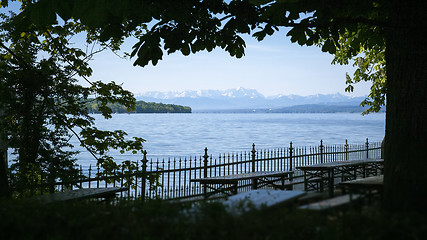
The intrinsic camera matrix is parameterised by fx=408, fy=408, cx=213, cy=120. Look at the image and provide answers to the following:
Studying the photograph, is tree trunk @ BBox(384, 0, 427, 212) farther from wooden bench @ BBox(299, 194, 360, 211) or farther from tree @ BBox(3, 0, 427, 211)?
wooden bench @ BBox(299, 194, 360, 211)

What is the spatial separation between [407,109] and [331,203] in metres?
2.34

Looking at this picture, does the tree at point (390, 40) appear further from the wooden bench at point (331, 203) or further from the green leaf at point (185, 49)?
the wooden bench at point (331, 203)

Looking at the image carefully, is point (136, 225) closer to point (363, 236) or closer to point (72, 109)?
point (363, 236)

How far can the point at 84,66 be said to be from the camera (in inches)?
425

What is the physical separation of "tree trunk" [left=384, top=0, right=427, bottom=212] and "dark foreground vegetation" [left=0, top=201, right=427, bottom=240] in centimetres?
165

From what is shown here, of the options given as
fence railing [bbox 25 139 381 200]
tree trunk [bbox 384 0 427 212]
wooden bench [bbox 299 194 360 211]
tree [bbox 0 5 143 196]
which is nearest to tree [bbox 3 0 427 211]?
tree trunk [bbox 384 0 427 212]

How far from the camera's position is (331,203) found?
398 cm

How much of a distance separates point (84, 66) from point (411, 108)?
8166 millimetres

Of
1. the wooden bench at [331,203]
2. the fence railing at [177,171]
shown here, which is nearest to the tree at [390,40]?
the wooden bench at [331,203]

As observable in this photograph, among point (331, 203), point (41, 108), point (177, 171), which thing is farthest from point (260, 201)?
point (177, 171)

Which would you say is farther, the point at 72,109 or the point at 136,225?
the point at 72,109

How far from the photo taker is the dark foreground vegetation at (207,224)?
3.41m

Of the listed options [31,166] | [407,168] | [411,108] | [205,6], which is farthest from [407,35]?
[31,166]

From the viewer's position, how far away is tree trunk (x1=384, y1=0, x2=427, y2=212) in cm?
535
